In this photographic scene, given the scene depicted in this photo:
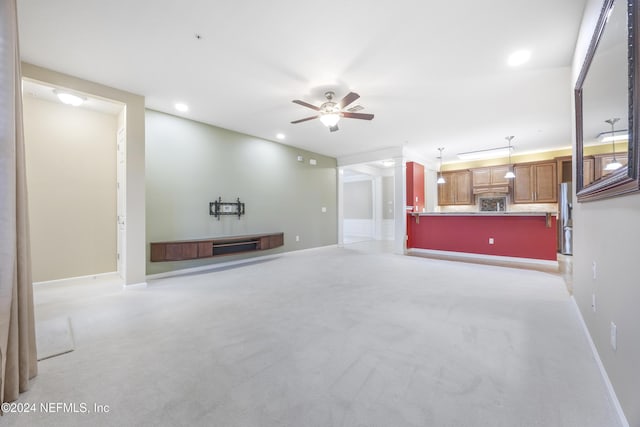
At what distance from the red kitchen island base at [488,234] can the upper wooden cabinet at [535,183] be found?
2734mm

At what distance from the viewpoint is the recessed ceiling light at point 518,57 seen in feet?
8.95

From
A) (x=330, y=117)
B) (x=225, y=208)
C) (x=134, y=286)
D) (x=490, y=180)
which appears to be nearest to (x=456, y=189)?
(x=490, y=180)

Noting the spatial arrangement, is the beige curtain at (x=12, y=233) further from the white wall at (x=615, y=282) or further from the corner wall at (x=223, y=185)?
the white wall at (x=615, y=282)

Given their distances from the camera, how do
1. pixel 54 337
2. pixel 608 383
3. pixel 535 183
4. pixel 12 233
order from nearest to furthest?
1. pixel 12 233
2. pixel 608 383
3. pixel 54 337
4. pixel 535 183

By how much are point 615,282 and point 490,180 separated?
7.46m

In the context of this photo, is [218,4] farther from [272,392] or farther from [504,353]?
[504,353]

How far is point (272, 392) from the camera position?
1.46m

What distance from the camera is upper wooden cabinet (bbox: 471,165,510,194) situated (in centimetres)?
759

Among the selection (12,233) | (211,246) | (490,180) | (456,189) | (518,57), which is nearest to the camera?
(12,233)

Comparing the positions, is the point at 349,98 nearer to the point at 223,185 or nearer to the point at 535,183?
the point at 223,185

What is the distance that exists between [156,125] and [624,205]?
525cm

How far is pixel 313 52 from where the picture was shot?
2705mm

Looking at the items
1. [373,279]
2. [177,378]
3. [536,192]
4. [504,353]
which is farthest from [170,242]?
[536,192]

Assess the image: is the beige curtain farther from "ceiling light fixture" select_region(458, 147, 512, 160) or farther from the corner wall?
"ceiling light fixture" select_region(458, 147, 512, 160)
